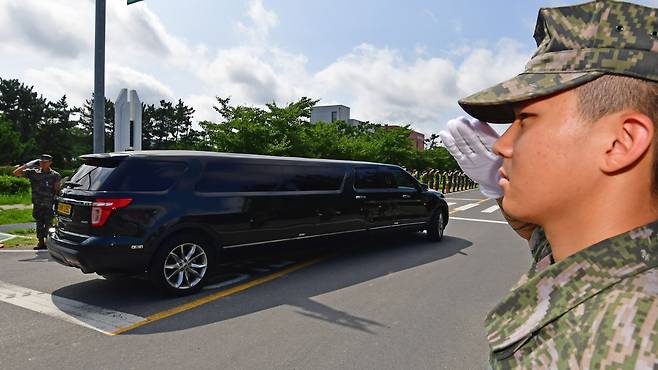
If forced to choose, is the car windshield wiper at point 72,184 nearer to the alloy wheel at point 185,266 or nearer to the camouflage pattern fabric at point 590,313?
the alloy wheel at point 185,266

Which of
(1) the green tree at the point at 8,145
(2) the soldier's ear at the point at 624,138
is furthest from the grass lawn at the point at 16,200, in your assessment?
(1) the green tree at the point at 8,145

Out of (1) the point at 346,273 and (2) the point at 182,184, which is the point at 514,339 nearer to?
(2) the point at 182,184

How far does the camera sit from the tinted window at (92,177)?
4785 millimetres

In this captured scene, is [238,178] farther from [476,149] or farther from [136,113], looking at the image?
[476,149]

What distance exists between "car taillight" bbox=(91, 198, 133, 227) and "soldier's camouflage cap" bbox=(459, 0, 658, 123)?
4.52 m

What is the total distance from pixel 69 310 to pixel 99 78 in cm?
537

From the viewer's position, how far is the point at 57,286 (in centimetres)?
517

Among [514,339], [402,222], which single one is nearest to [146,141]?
[402,222]

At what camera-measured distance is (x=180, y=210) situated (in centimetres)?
498

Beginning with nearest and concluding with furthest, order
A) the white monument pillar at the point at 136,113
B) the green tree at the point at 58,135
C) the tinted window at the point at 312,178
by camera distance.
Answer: the tinted window at the point at 312,178
the white monument pillar at the point at 136,113
the green tree at the point at 58,135

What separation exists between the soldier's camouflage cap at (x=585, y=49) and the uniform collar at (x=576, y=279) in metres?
0.27

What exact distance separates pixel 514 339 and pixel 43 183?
8.69 m

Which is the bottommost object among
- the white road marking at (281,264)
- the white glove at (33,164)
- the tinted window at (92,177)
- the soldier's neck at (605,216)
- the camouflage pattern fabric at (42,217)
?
the white road marking at (281,264)

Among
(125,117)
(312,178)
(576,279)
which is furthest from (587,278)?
(125,117)
